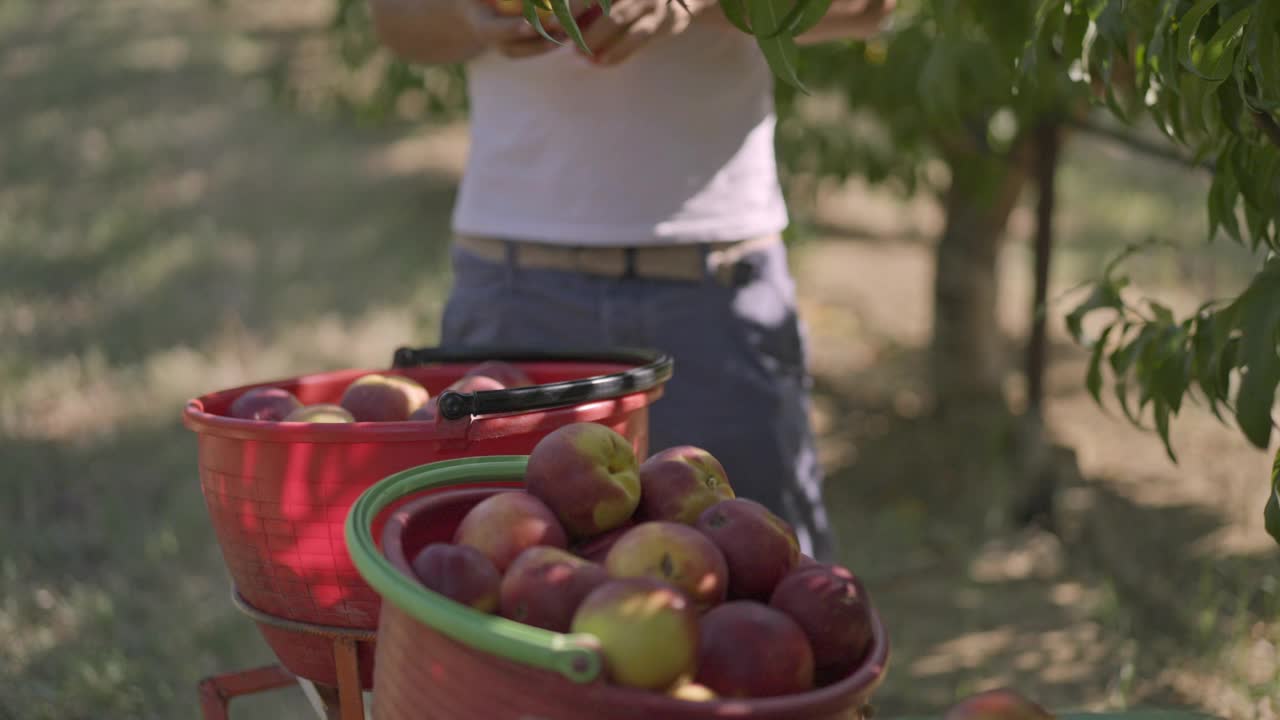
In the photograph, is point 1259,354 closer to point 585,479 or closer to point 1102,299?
point 1102,299

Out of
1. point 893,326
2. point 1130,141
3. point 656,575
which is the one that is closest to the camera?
point 656,575

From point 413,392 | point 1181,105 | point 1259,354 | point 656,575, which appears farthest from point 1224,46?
point 413,392

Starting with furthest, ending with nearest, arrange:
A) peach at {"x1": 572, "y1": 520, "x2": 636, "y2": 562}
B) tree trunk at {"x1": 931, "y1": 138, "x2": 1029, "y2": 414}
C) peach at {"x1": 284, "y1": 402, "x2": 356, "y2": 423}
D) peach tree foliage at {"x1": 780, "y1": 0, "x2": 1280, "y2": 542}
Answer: tree trunk at {"x1": 931, "y1": 138, "x2": 1029, "y2": 414} → peach at {"x1": 284, "y1": 402, "x2": 356, "y2": 423} → peach tree foliage at {"x1": 780, "y1": 0, "x2": 1280, "y2": 542} → peach at {"x1": 572, "y1": 520, "x2": 636, "y2": 562}

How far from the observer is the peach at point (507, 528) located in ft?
4.02

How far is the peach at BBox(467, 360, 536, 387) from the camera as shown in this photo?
5.83 ft

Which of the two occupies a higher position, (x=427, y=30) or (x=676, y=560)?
(x=427, y=30)

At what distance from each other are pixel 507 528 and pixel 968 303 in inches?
173

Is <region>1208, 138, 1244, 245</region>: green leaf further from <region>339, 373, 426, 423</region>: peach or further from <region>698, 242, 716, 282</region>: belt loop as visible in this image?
<region>339, 373, 426, 423</region>: peach

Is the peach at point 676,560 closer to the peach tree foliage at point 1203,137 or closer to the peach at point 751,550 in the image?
the peach at point 751,550

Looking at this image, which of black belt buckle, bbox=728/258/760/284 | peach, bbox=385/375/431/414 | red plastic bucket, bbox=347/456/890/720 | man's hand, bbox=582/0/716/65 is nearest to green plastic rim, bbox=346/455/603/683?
red plastic bucket, bbox=347/456/890/720

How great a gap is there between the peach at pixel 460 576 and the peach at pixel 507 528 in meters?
0.04

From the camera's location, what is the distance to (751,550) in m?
1.23

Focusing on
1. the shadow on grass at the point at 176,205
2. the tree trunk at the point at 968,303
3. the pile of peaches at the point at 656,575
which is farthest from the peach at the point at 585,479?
the shadow on grass at the point at 176,205

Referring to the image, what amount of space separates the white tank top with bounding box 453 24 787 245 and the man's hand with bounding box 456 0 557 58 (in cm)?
19
